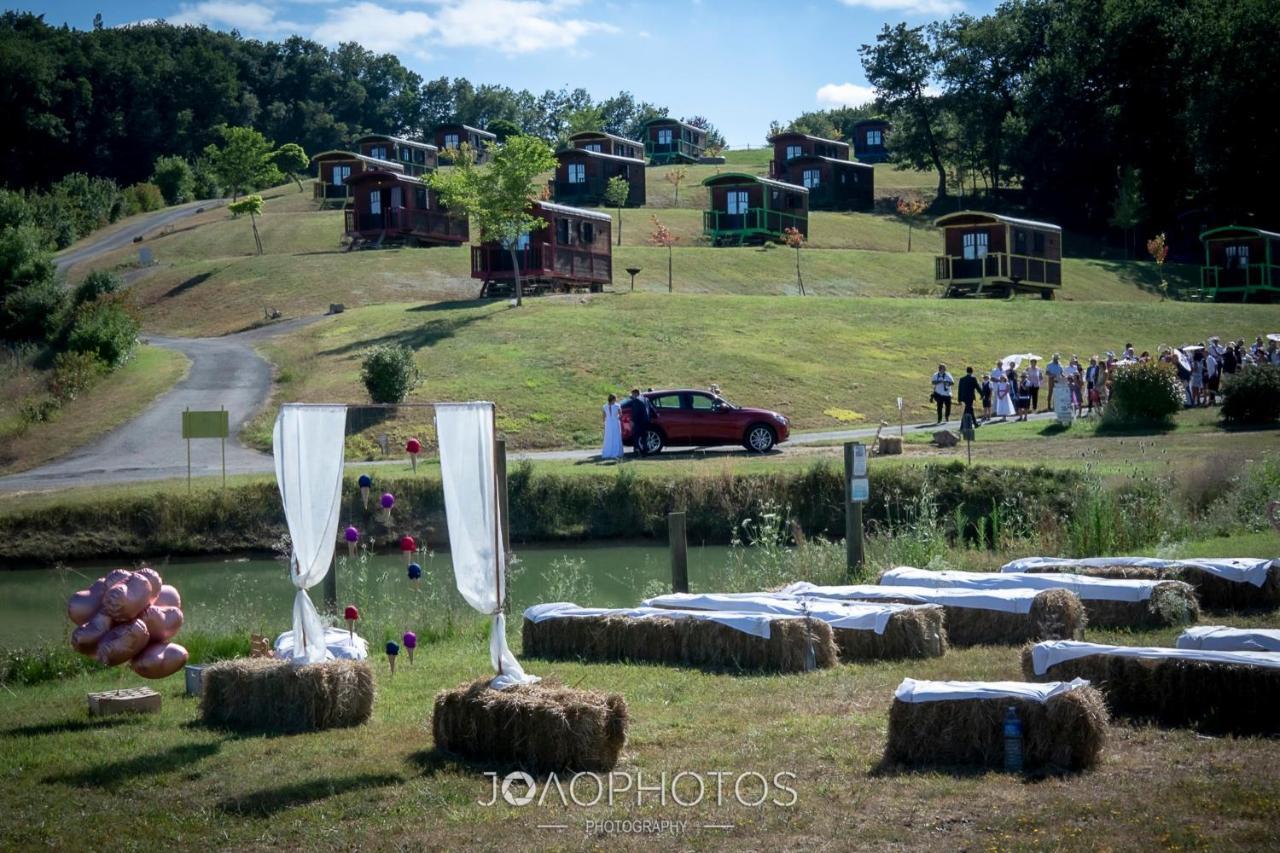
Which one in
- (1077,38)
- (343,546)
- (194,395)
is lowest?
(343,546)

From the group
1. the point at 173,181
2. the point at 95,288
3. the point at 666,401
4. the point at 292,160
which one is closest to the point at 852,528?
the point at 666,401

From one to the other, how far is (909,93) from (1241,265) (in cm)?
4046

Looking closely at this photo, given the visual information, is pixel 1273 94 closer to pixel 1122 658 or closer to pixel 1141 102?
pixel 1141 102

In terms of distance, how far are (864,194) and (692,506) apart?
67267 millimetres

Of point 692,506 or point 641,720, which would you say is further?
point 692,506

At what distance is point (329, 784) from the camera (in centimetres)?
844

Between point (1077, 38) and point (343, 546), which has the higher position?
Result: point (1077, 38)

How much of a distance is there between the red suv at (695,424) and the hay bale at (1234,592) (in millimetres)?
17994

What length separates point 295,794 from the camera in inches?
325

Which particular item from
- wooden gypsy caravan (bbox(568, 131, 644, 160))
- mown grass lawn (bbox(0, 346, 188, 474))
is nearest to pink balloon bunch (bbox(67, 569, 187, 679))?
mown grass lawn (bbox(0, 346, 188, 474))

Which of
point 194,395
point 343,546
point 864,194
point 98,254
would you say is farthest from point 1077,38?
point 343,546

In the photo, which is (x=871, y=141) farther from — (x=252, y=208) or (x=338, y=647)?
(x=338, y=647)

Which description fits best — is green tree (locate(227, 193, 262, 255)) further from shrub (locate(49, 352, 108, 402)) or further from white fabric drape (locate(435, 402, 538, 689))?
white fabric drape (locate(435, 402, 538, 689))

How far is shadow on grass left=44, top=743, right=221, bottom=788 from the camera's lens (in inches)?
349
